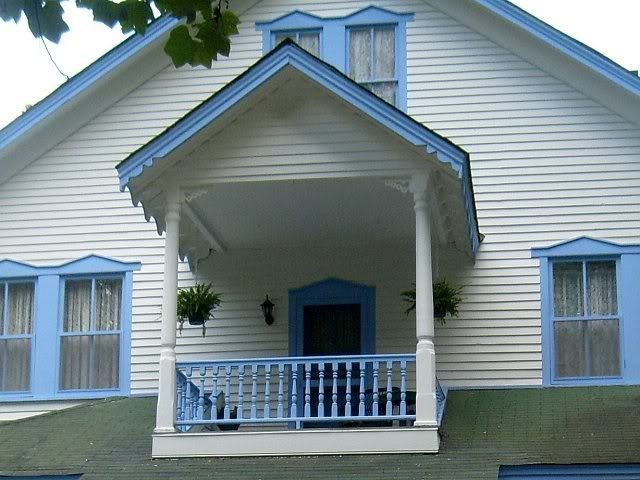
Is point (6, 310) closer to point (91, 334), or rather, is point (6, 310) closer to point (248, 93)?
point (91, 334)

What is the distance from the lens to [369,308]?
17.0 meters

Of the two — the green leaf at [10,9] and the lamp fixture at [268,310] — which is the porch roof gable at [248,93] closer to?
the lamp fixture at [268,310]

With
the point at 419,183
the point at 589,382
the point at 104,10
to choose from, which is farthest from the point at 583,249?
the point at 104,10

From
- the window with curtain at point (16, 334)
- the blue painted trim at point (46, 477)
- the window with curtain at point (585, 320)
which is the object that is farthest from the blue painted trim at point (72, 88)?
the window with curtain at point (585, 320)

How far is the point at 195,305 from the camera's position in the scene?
1630cm

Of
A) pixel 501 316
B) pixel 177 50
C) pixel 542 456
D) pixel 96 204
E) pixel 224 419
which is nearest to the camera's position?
pixel 177 50

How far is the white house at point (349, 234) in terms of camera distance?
16.5m

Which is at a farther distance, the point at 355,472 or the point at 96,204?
the point at 96,204

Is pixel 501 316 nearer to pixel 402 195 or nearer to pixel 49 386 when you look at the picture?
pixel 402 195

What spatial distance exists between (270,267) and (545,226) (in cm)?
334

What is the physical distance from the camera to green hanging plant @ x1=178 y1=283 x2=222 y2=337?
16312mm

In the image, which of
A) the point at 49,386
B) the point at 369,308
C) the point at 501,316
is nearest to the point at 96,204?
the point at 49,386

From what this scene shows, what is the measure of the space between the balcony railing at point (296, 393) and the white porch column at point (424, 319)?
17cm

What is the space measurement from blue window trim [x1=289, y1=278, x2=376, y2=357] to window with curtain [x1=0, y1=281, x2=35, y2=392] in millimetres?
3285
